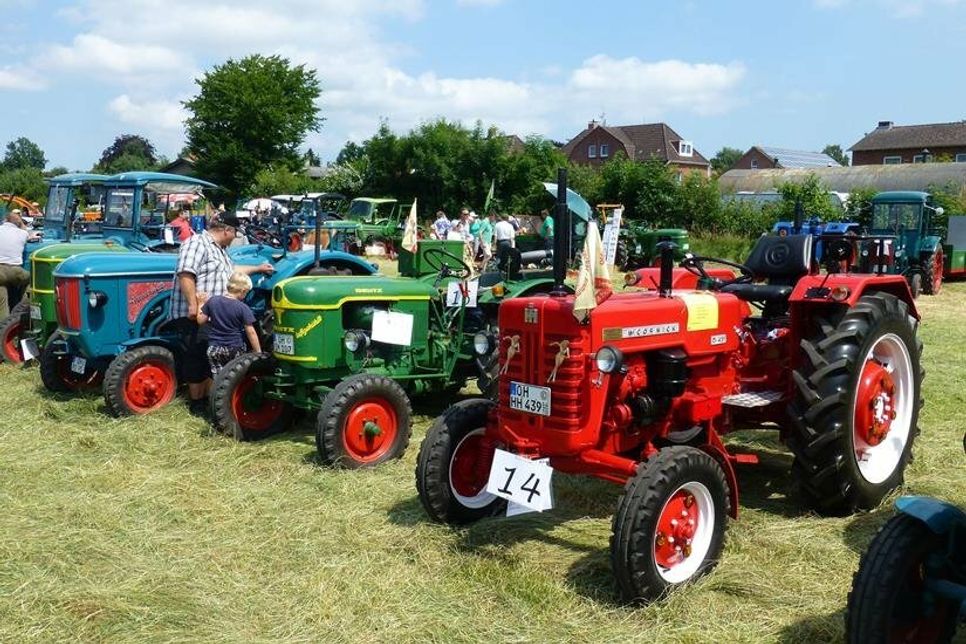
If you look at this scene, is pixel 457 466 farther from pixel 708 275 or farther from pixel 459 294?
pixel 459 294

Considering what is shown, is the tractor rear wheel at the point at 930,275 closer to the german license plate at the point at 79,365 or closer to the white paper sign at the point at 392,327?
the white paper sign at the point at 392,327

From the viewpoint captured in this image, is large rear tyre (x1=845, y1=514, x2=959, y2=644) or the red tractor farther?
the red tractor

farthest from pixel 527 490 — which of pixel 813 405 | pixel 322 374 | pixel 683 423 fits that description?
pixel 322 374

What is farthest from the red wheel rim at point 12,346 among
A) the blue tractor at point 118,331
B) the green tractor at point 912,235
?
the green tractor at point 912,235

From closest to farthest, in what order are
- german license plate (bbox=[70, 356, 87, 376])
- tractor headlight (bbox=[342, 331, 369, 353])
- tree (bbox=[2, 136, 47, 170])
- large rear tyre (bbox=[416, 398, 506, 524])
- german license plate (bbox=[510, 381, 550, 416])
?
german license plate (bbox=[510, 381, 550, 416])
large rear tyre (bbox=[416, 398, 506, 524])
tractor headlight (bbox=[342, 331, 369, 353])
german license plate (bbox=[70, 356, 87, 376])
tree (bbox=[2, 136, 47, 170])

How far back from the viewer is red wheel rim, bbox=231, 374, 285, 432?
6.01 m

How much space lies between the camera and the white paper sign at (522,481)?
3594mm

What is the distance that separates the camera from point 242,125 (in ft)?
135

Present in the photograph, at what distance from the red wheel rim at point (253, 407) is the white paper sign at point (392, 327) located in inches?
34.2

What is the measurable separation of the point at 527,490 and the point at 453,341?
113 inches

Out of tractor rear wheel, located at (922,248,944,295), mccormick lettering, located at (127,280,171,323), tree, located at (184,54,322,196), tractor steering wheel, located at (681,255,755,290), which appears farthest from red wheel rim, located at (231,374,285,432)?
tree, located at (184,54,322,196)

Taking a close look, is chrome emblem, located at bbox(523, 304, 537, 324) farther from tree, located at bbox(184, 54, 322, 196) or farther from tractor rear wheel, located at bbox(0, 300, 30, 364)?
tree, located at bbox(184, 54, 322, 196)

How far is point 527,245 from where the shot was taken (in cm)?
1098

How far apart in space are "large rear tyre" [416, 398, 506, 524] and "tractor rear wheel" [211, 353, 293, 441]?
2187 millimetres
